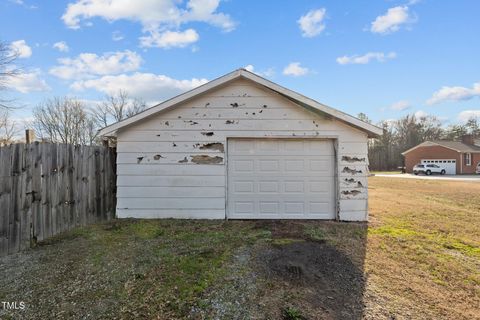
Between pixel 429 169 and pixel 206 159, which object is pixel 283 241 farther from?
pixel 429 169

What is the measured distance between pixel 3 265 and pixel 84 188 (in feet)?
8.30

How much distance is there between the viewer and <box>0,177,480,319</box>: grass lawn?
3.30m

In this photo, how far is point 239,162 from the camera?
775 centimetres

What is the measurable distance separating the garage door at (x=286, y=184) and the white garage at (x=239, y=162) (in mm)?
27

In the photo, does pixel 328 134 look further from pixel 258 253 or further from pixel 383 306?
pixel 383 306

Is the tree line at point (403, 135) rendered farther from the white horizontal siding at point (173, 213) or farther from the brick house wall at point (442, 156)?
the white horizontal siding at point (173, 213)

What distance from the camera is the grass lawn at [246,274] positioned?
10.8ft

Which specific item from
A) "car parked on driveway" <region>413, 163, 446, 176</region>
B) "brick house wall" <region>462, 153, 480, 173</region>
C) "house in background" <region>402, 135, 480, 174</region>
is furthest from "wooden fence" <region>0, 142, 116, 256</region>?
"brick house wall" <region>462, 153, 480, 173</region>

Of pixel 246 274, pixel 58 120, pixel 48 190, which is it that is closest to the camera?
pixel 246 274

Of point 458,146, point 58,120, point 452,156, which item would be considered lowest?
point 452,156

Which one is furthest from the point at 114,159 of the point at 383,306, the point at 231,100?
the point at 383,306

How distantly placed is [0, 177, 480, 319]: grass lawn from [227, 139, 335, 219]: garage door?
106cm

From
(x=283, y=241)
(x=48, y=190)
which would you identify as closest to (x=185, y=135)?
(x=48, y=190)

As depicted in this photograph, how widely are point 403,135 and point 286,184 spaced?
4903cm
